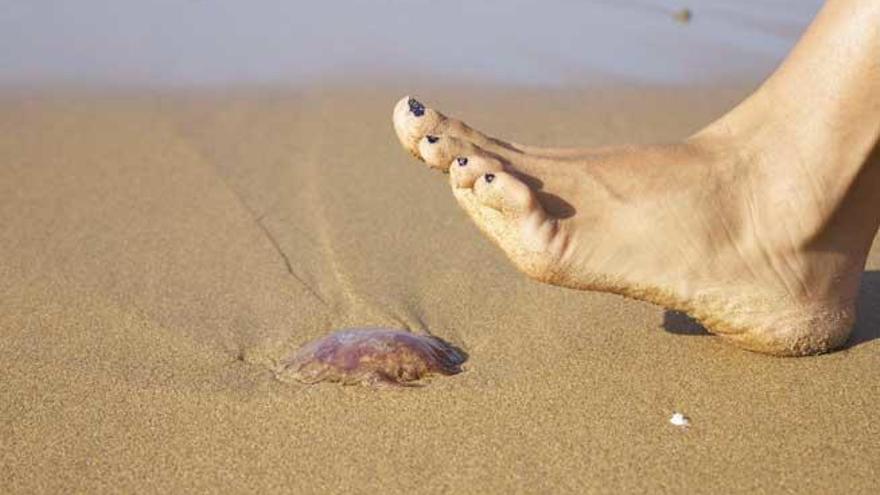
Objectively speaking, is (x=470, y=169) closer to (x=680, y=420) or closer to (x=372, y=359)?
(x=372, y=359)

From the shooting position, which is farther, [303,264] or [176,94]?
[176,94]

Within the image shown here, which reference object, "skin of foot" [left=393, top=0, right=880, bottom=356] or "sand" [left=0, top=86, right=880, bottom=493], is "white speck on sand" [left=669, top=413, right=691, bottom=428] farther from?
"skin of foot" [left=393, top=0, right=880, bottom=356]

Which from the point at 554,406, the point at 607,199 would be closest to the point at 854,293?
the point at 607,199

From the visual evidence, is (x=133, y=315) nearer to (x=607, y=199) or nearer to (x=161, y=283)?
(x=161, y=283)

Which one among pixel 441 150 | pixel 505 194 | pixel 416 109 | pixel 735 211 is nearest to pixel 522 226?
pixel 505 194

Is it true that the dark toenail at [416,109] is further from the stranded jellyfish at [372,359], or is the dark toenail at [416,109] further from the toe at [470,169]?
the stranded jellyfish at [372,359]

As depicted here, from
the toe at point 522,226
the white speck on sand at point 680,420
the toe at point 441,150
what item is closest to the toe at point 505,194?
the toe at point 522,226
